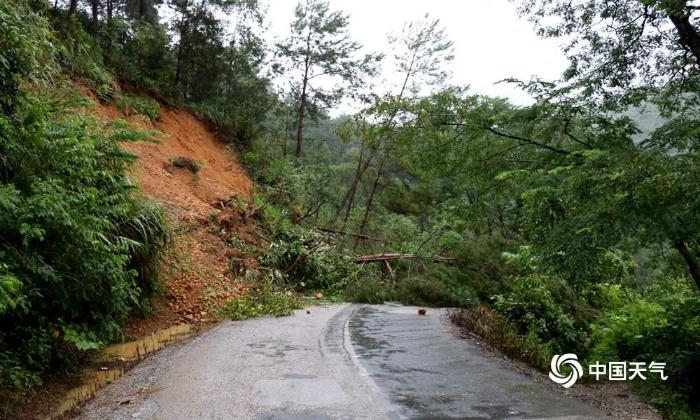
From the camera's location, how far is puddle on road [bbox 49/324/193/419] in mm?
5147

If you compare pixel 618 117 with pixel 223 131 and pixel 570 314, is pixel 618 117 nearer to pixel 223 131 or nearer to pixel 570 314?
pixel 570 314

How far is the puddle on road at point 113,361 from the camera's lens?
515cm

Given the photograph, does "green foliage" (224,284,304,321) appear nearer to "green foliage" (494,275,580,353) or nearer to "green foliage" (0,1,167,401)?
"green foliage" (0,1,167,401)

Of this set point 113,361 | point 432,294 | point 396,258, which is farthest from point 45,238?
point 396,258

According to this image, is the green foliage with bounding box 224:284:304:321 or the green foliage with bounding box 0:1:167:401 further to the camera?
the green foliage with bounding box 224:284:304:321

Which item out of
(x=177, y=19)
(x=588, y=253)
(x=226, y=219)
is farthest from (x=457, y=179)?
(x=177, y=19)

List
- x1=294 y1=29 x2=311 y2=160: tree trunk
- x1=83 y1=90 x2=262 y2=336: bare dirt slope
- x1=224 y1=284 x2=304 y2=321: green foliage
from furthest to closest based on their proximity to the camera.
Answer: x1=294 y1=29 x2=311 y2=160: tree trunk → x1=224 y1=284 x2=304 y2=321: green foliage → x1=83 y1=90 x2=262 y2=336: bare dirt slope

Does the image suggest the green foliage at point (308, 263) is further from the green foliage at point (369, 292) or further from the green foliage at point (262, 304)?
the green foliage at point (262, 304)

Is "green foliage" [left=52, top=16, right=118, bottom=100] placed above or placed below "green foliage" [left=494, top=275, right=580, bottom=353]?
above

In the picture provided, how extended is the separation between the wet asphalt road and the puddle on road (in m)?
0.25

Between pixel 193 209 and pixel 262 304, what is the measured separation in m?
4.59

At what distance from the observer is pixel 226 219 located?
547 inches

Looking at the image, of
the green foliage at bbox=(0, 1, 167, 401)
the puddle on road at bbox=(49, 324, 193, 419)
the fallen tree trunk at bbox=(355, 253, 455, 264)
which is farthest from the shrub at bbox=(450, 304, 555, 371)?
the fallen tree trunk at bbox=(355, 253, 455, 264)

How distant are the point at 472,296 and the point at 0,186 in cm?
1294
